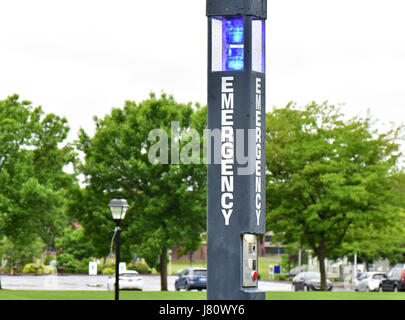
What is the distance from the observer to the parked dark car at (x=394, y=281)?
48.1m

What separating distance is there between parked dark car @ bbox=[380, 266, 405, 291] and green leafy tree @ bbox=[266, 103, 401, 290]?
577 cm

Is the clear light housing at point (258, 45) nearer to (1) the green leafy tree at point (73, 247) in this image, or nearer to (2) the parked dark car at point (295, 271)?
(2) the parked dark car at point (295, 271)

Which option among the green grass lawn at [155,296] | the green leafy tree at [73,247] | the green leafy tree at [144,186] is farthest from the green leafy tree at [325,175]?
the green leafy tree at [73,247]

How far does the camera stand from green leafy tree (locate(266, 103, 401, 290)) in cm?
4172

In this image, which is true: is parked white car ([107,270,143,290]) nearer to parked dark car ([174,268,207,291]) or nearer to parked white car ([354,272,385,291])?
parked dark car ([174,268,207,291])

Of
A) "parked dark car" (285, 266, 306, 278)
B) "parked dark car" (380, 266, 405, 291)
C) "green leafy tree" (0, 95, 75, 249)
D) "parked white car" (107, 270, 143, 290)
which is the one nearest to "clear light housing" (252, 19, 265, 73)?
"green leafy tree" (0, 95, 75, 249)

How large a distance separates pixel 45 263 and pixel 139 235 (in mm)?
47164

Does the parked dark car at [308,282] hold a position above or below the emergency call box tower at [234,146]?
below

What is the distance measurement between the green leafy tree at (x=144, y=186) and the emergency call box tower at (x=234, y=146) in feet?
87.8

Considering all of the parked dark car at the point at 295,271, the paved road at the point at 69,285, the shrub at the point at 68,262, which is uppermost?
the shrub at the point at 68,262

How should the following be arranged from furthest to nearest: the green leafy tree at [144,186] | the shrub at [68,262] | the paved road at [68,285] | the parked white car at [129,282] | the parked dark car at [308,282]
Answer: the shrub at [68,262]
the parked dark car at [308,282]
the paved road at [68,285]
the parked white car at [129,282]
the green leafy tree at [144,186]
